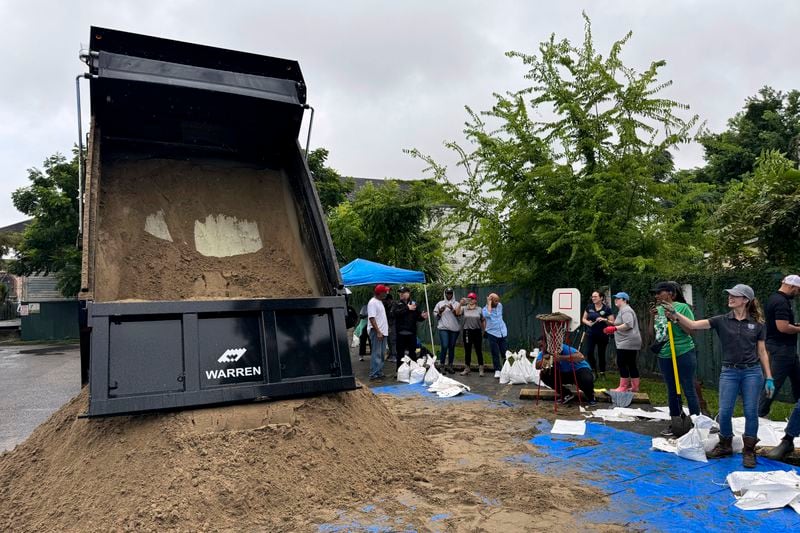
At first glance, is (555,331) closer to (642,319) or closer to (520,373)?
(520,373)

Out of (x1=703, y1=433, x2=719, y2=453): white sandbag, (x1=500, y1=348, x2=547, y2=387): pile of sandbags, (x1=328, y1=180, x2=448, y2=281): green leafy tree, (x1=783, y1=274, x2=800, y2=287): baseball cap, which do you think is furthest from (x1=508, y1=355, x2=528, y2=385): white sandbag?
(x1=328, y1=180, x2=448, y2=281): green leafy tree

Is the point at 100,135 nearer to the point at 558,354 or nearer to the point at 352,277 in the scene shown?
the point at 558,354

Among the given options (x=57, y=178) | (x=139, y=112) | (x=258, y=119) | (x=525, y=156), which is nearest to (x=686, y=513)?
(x=258, y=119)

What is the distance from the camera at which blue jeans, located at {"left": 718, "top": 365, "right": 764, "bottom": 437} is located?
5.12m

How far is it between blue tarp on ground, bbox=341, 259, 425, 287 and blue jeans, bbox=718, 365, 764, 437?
8.90m

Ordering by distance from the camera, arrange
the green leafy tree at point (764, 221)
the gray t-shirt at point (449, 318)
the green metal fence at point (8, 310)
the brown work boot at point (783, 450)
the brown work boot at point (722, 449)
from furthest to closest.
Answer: the green metal fence at point (8, 310) < the gray t-shirt at point (449, 318) < the green leafy tree at point (764, 221) < the brown work boot at point (722, 449) < the brown work boot at point (783, 450)

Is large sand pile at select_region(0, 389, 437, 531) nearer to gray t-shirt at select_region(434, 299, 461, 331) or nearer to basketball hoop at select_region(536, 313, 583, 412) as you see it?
basketball hoop at select_region(536, 313, 583, 412)

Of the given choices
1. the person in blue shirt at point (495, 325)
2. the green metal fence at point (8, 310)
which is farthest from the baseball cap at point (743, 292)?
the green metal fence at point (8, 310)

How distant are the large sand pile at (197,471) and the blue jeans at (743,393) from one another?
298 cm

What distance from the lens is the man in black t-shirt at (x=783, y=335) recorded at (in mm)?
5902

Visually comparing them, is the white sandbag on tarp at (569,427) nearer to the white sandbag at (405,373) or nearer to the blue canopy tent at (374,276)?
the white sandbag at (405,373)

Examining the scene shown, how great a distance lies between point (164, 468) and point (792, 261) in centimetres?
895

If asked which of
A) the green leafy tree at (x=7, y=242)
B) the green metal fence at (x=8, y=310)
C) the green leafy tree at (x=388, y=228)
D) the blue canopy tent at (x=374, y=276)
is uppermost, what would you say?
the green leafy tree at (x=7, y=242)

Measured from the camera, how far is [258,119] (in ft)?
19.1
